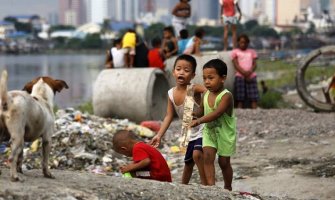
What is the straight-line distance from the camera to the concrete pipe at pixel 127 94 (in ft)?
48.9

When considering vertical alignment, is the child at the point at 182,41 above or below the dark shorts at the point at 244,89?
above

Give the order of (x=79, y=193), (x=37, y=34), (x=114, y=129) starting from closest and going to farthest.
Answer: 1. (x=79, y=193)
2. (x=114, y=129)
3. (x=37, y=34)

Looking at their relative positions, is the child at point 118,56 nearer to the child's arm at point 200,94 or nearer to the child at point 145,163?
the child's arm at point 200,94

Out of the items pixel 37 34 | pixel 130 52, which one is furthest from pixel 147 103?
pixel 37 34

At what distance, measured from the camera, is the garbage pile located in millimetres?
11188

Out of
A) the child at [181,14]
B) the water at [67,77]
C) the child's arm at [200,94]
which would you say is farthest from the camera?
the water at [67,77]

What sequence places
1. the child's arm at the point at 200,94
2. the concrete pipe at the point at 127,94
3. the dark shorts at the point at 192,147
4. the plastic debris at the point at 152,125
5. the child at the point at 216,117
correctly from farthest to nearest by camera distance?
the concrete pipe at the point at 127,94 < the plastic debris at the point at 152,125 < the dark shorts at the point at 192,147 < the child's arm at the point at 200,94 < the child at the point at 216,117

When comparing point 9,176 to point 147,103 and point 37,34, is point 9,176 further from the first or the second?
point 37,34

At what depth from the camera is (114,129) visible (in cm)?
1324

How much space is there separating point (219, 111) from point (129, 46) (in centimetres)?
864

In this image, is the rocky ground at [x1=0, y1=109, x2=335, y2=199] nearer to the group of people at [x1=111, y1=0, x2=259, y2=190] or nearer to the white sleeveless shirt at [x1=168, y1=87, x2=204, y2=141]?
the group of people at [x1=111, y1=0, x2=259, y2=190]

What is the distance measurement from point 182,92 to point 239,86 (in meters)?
8.90

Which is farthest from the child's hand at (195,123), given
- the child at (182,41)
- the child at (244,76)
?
the child at (182,41)

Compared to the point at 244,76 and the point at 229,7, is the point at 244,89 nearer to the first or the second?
the point at 244,76
